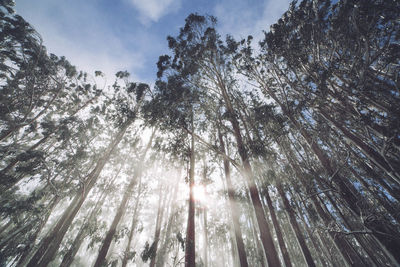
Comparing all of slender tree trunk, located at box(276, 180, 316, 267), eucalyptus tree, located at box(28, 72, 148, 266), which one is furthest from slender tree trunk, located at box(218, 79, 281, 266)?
eucalyptus tree, located at box(28, 72, 148, 266)

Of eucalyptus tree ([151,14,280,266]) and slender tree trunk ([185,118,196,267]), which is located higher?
eucalyptus tree ([151,14,280,266])

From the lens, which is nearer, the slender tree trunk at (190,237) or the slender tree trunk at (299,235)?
the slender tree trunk at (190,237)

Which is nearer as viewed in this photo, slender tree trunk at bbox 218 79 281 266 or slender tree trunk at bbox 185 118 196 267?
slender tree trunk at bbox 218 79 281 266

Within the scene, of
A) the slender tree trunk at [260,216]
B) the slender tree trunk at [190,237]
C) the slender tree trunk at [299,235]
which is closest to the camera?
the slender tree trunk at [260,216]

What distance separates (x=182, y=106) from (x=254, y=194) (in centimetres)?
656

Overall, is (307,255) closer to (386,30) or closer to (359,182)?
(359,182)

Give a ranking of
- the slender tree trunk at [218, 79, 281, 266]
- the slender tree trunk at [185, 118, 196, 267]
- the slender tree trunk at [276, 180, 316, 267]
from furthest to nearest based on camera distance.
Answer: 1. the slender tree trunk at [276, 180, 316, 267]
2. the slender tree trunk at [185, 118, 196, 267]
3. the slender tree trunk at [218, 79, 281, 266]

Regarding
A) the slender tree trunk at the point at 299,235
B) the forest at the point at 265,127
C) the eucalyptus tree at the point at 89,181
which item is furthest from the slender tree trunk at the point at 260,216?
the eucalyptus tree at the point at 89,181

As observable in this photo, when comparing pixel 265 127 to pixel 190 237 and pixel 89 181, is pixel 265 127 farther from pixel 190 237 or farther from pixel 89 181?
Result: pixel 89 181

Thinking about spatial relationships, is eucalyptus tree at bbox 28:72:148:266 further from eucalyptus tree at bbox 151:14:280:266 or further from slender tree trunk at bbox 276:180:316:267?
slender tree trunk at bbox 276:180:316:267

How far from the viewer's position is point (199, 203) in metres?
12.8

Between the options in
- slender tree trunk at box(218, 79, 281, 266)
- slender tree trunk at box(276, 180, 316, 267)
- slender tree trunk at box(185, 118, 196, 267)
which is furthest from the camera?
slender tree trunk at box(276, 180, 316, 267)

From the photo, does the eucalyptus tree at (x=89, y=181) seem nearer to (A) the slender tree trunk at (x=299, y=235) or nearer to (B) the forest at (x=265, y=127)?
(B) the forest at (x=265, y=127)

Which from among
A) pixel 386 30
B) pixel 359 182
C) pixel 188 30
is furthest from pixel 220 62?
pixel 359 182
